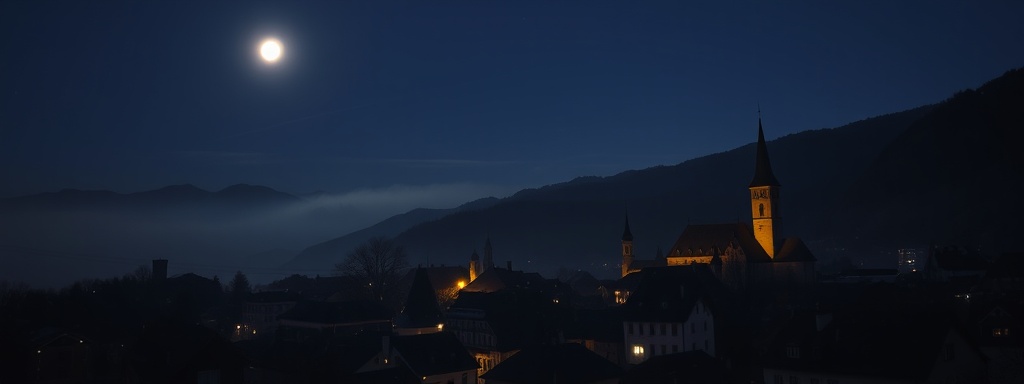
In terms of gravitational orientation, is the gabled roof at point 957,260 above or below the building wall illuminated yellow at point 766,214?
below

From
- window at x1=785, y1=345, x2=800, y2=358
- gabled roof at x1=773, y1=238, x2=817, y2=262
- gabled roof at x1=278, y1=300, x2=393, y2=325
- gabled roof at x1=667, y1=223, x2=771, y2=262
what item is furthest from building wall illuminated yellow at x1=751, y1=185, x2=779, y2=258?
window at x1=785, y1=345, x2=800, y2=358

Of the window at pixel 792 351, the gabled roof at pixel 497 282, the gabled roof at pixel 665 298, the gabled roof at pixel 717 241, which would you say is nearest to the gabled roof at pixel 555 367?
the gabled roof at pixel 665 298

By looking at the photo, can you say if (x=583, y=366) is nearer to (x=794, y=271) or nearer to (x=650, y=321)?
(x=650, y=321)

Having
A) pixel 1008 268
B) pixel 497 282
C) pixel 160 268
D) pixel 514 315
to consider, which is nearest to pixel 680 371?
pixel 514 315

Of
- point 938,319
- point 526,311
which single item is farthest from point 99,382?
point 938,319

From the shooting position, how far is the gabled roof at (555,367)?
186ft

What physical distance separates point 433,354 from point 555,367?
1154 cm

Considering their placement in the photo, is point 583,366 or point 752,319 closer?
point 583,366

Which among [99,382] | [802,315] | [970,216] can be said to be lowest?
[99,382]

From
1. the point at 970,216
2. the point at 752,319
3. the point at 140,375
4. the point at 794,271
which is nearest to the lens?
the point at 140,375

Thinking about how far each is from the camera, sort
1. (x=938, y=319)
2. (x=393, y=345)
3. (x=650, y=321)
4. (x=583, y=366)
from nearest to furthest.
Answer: (x=938, y=319) < (x=583, y=366) < (x=393, y=345) < (x=650, y=321)

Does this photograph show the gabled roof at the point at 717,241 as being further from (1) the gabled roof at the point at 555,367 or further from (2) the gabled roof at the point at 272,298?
(1) the gabled roof at the point at 555,367

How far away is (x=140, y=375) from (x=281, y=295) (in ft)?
263

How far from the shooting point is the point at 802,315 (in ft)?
182
